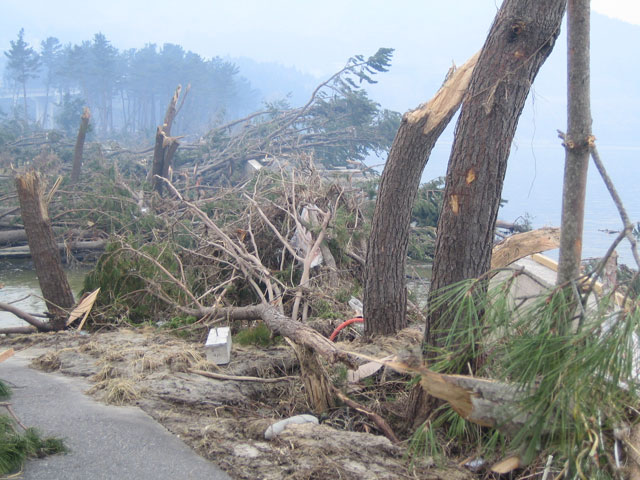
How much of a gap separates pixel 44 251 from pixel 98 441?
409cm

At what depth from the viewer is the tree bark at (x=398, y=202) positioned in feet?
15.0

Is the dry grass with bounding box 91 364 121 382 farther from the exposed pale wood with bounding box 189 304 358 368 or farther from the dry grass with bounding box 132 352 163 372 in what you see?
the exposed pale wood with bounding box 189 304 358 368

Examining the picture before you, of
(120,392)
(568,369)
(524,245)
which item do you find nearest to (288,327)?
(120,392)

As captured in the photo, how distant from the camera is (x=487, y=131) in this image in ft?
10.5

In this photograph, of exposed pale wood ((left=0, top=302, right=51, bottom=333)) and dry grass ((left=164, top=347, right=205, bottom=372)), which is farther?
exposed pale wood ((left=0, top=302, right=51, bottom=333))

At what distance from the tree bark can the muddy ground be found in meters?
0.33

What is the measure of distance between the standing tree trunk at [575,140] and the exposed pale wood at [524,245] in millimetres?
3363

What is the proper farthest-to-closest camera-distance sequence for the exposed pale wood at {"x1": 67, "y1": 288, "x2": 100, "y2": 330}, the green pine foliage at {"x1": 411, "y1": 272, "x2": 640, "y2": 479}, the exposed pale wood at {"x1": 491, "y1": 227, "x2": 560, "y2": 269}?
the exposed pale wood at {"x1": 67, "y1": 288, "x2": 100, "y2": 330}, the exposed pale wood at {"x1": 491, "y1": 227, "x2": 560, "y2": 269}, the green pine foliage at {"x1": 411, "y1": 272, "x2": 640, "y2": 479}

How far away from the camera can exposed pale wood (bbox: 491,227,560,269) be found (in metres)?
5.57

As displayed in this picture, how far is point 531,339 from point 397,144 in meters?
2.84

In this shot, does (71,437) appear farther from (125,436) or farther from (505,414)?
(505,414)

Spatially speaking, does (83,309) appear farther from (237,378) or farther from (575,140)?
(575,140)

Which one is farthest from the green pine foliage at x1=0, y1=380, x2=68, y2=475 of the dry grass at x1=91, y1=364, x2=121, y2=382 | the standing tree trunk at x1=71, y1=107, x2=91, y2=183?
the standing tree trunk at x1=71, y1=107, x2=91, y2=183

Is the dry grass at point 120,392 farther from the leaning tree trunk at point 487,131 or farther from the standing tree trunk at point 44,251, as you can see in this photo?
the standing tree trunk at point 44,251
